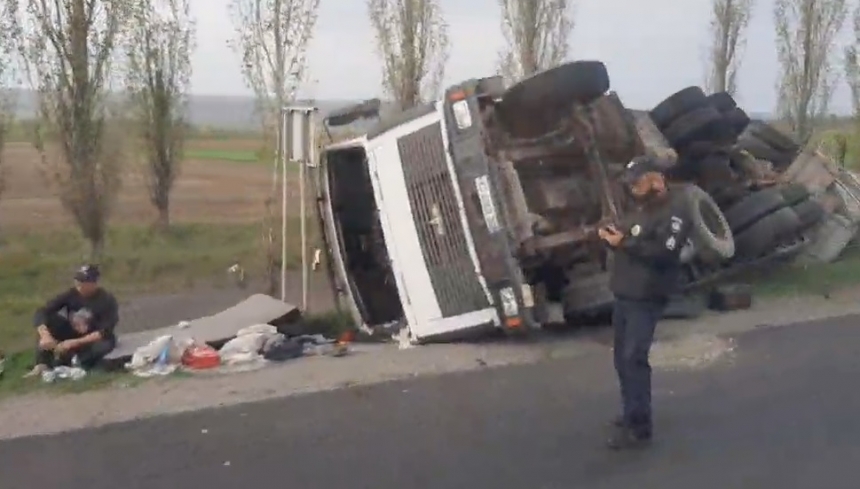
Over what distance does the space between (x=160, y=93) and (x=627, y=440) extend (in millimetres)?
15763

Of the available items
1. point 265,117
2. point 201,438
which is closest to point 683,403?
point 201,438

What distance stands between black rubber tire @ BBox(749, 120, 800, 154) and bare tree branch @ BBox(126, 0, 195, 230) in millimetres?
10281

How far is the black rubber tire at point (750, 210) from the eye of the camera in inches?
472

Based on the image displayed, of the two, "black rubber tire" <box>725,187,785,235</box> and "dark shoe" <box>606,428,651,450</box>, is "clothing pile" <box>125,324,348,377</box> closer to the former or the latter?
"dark shoe" <box>606,428,651,450</box>

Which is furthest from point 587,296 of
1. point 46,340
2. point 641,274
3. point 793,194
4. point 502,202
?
point 46,340

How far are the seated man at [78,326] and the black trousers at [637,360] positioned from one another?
4.65 meters

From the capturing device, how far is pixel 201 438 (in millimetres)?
6824

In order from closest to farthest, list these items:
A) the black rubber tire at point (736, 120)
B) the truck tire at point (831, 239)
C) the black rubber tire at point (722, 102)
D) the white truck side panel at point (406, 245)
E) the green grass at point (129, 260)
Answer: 1. the white truck side panel at point (406, 245)
2. the black rubber tire at point (736, 120)
3. the black rubber tire at point (722, 102)
4. the truck tire at point (831, 239)
5. the green grass at point (129, 260)

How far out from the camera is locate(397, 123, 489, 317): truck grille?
925 centimetres

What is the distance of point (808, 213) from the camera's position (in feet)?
42.1

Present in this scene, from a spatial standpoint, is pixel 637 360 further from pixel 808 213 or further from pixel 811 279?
pixel 811 279

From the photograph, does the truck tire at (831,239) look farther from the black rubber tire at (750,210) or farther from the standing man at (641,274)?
the standing man at (641,274)

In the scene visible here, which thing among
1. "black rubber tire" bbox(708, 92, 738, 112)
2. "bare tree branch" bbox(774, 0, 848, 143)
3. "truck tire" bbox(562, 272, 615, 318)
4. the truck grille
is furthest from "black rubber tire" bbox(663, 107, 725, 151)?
"bare tree branch" bbox(774, 0, 848, 143)

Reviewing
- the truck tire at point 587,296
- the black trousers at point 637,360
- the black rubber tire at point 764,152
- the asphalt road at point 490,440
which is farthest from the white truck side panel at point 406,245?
the black rubber tire at point 764,152
